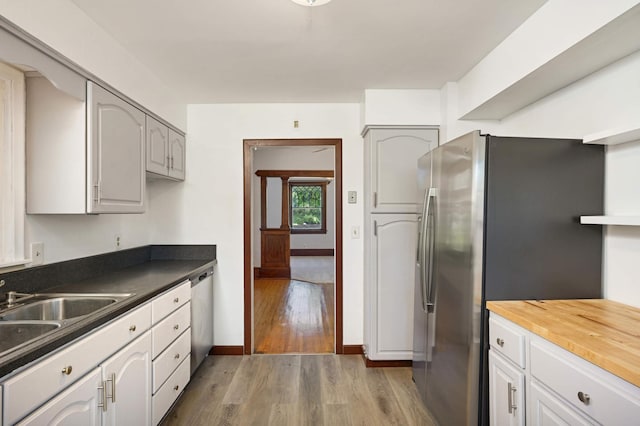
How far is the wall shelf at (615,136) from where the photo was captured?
1.38m

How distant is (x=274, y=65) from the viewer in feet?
7.64

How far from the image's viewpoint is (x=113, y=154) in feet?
6.35

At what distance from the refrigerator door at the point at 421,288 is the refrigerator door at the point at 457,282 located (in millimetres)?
107

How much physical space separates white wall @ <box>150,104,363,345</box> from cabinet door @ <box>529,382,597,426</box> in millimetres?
1860

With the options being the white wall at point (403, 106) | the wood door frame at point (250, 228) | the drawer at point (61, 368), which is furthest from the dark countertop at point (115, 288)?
the white wall at point (403, 106)

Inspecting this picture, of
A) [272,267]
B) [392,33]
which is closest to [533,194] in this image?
[392,33]

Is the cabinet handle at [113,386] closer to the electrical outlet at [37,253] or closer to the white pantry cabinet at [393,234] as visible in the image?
the electrical outlet at [37,253]

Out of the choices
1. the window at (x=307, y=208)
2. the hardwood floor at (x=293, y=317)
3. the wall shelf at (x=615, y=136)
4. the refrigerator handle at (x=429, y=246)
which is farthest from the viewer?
the window at (x=307, y=208)

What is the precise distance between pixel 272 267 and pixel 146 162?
15.7 ft

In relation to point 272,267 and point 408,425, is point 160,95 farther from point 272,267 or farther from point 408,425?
point 272,267

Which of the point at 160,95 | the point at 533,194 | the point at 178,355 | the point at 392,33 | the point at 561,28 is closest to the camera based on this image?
the point at 561,28

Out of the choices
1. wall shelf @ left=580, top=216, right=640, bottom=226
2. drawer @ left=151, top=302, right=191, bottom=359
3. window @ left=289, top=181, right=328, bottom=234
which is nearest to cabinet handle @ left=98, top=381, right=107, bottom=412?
drawer @ left=151, top=302, right=191, bottom=359

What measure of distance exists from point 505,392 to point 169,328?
6.16 ft

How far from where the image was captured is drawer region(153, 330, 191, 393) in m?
1.91
